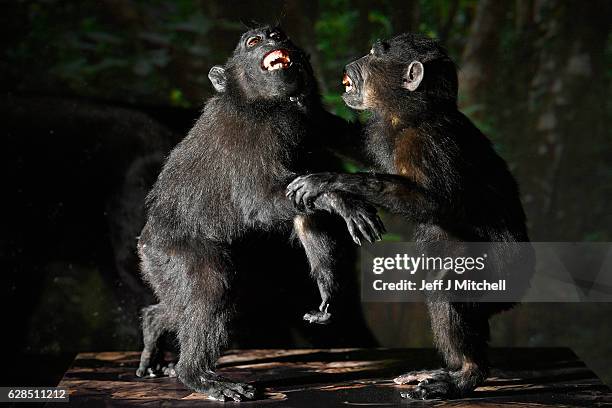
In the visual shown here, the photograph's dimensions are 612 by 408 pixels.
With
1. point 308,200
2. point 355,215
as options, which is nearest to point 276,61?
point 308,200

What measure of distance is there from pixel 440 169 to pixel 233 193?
3.43 ft

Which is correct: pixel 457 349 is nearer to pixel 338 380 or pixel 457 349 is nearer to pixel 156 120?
pixel 338 380

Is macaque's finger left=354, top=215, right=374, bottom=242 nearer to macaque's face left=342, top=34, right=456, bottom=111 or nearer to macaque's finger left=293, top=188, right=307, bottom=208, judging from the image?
macaque's finger left=293, top=188, right=307, bottom=208

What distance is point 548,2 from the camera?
18.1 ft

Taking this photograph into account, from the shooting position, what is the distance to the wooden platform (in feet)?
13.7

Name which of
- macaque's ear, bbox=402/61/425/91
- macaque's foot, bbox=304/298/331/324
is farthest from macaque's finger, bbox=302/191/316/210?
macaque's ear, bbox=402/61/425/91

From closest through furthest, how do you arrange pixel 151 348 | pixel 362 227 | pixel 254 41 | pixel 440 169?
pixel 362 227
pixel 440 169
pixel 254 41
pixel 151 348

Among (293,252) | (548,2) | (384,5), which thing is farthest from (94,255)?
(548,2)

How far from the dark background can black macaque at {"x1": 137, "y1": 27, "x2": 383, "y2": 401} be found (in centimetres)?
104

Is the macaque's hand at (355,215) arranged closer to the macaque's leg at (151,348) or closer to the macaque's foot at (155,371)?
the macaque's leg at (151,348)

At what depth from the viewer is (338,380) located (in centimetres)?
459

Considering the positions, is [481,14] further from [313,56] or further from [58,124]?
[58,124]

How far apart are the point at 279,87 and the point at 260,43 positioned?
0.26 metres

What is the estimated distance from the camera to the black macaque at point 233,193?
4.07 metres
